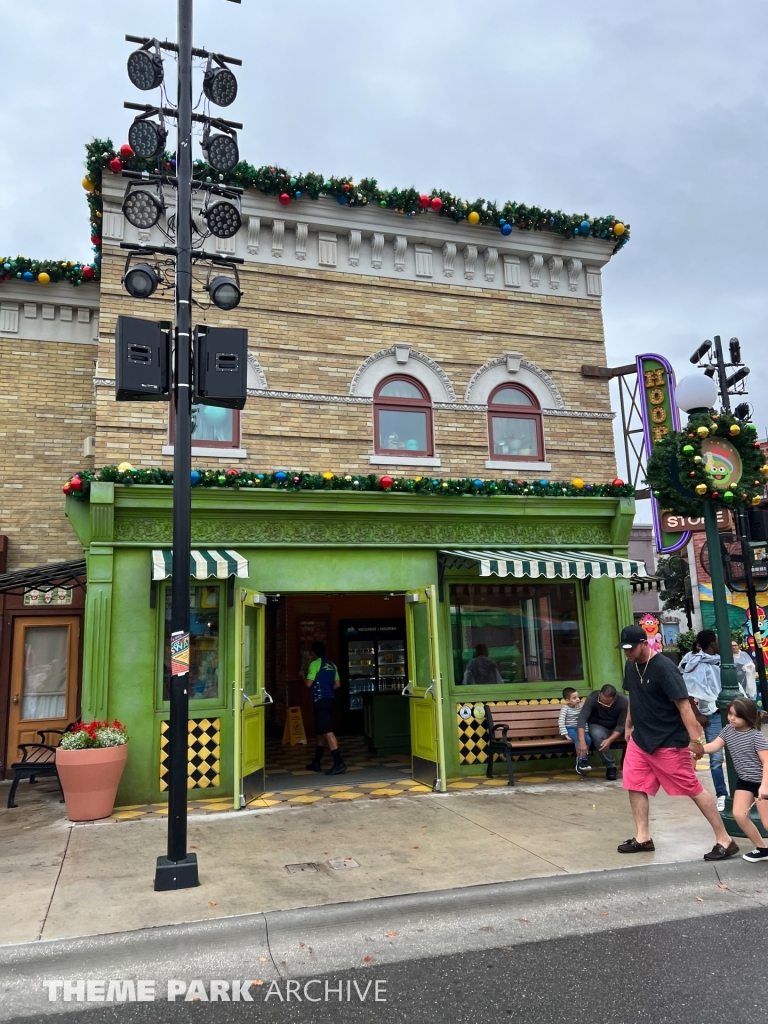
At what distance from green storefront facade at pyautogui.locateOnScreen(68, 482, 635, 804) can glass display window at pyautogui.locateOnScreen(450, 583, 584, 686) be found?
2.1 inches

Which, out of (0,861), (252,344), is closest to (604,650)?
(252,344)

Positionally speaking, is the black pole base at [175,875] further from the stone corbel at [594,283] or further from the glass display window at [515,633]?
the stone corbel at [594,283]

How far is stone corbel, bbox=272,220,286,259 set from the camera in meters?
10.6

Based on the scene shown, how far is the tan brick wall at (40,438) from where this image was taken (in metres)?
11.7

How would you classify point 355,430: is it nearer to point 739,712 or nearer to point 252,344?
point 252,344

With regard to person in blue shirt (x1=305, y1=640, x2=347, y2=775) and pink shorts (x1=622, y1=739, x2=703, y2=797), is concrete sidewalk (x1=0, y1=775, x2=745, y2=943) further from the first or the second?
person in blue shirt (x1=305, y1=640, x2=347, y2=775)

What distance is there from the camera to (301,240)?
10828mm

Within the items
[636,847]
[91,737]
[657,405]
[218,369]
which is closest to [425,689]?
[636,847]

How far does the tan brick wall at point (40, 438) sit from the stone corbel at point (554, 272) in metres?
7.43

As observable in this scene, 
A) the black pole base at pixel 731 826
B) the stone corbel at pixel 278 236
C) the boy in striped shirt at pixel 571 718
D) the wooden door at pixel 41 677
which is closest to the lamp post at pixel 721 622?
the black pole base at pixel 731 826

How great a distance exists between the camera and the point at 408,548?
1053cm

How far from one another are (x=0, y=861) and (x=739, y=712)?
6473 millimetres

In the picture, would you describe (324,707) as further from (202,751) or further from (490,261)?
(490,261)

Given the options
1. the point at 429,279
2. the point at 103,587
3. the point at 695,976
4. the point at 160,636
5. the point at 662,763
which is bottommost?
the point at 695,976
